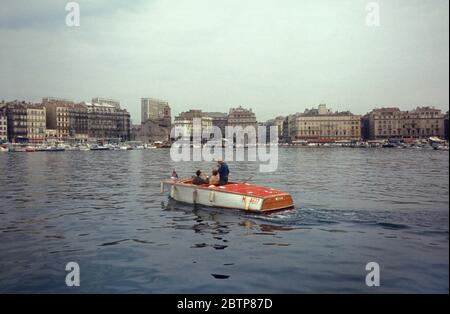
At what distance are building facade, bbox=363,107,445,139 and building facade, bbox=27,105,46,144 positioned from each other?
136 meters

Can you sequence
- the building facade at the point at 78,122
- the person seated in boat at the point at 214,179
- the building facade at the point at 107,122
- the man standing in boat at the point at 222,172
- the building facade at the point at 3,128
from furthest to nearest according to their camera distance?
the building facade at the point at 107,122 → the building facade at the point at 78,122 → the building facade at the point at 3,128 → the man standing in boat at the point at 222,172 → the person seated in boat at the point at 214,179

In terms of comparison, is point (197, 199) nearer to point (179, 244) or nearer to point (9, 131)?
point (179, 244)

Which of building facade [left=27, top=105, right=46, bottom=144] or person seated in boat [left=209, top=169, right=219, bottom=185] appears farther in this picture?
building facade [left=27, top=105, right=46, bottom=144]

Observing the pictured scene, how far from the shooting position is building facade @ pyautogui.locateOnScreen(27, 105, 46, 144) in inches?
6024

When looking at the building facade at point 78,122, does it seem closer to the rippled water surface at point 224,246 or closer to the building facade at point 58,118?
the building facade at point 58,118

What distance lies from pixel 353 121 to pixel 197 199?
184555 mm

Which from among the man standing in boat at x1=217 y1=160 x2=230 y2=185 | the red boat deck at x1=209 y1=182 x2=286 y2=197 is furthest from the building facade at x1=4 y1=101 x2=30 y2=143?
the red boat deck at x1=209 y1=182 x2=286 y2=197

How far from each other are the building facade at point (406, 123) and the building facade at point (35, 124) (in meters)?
136

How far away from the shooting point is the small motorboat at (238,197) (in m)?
18.1

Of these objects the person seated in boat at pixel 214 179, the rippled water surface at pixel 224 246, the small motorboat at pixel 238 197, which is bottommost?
the rippled water surface at pixel 224 246

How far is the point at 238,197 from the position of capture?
18750 mm

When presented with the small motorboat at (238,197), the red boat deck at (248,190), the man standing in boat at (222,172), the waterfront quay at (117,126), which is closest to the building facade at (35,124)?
the waterfront quay at (117,126)

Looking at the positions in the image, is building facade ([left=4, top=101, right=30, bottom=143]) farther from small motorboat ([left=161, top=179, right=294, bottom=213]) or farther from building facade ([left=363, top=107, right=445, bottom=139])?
small motorboat ([left=161, top=179, right=294, bottom=213])

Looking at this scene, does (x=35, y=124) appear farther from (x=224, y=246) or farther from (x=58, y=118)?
(x=224, y=246)
